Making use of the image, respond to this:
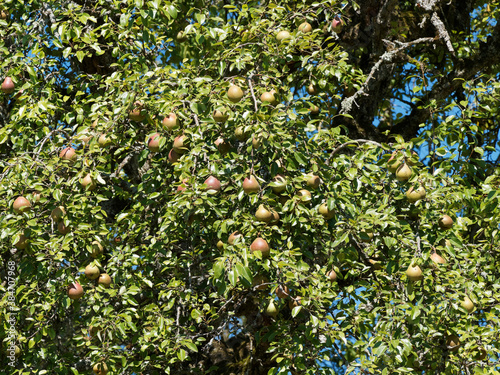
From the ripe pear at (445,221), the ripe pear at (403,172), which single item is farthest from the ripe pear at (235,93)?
the ripe pear at (445,221)

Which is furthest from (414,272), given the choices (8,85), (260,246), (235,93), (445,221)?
(8,85)

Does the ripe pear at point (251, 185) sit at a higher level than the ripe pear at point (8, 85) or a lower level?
higher

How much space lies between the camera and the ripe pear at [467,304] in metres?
2.72

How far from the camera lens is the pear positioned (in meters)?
2.56

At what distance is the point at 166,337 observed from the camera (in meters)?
3.05

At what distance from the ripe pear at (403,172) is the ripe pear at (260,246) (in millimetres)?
689

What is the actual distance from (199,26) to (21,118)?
1101 millimetres

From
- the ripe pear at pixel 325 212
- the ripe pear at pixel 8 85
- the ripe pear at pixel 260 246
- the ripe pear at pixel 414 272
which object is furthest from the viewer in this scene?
the ripe pear at pixel 8 85

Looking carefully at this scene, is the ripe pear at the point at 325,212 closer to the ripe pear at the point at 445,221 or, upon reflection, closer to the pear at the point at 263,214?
the pear at the point at 263,214

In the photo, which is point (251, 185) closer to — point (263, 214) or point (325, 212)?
point (263, 214)

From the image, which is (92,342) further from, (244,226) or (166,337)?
(244,226)

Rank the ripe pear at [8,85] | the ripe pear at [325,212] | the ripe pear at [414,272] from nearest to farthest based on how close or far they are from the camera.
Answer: the ripe pear at [414,272]
the ripe pear at [325,212]
the ripe pear at [8,85]

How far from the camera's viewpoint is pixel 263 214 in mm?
2555

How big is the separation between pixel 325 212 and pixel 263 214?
0.37 metres
